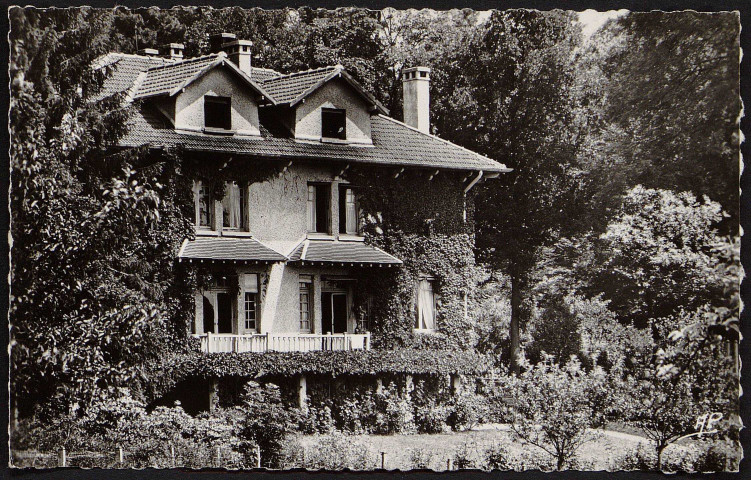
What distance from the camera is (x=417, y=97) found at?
15.4 meters

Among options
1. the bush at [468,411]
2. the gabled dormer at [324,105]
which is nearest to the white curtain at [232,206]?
the gabled dormer at [324,105]

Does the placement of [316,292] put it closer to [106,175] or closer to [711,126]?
[106,175]

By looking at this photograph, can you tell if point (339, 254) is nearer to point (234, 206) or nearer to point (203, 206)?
point (234, 206)

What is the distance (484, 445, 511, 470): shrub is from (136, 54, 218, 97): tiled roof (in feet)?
18.1

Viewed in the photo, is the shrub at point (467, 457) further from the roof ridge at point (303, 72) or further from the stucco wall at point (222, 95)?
the roof ridge at point (303, 72)

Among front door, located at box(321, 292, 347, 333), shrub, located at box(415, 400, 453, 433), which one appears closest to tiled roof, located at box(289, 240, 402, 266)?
front door, located at box(321, 292, 347, 333)

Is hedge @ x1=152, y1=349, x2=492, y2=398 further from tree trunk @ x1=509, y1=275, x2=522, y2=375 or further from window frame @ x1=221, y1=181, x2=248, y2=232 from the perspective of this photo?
window frame @ x1=221, y1=181, x2=248, y2=232

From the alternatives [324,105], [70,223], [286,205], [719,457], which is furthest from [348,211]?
[719,457]

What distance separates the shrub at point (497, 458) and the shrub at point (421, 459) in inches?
24.1

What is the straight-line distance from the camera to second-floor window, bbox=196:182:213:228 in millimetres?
14586

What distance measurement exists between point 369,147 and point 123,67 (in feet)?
10.2

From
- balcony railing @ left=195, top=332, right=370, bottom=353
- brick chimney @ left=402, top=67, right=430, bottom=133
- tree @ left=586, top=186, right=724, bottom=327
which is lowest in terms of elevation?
balcony railing @ left=195, top=332, right=370, bottom=353

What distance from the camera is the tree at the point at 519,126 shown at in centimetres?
1497

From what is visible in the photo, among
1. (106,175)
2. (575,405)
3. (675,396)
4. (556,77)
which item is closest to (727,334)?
(675,396)
